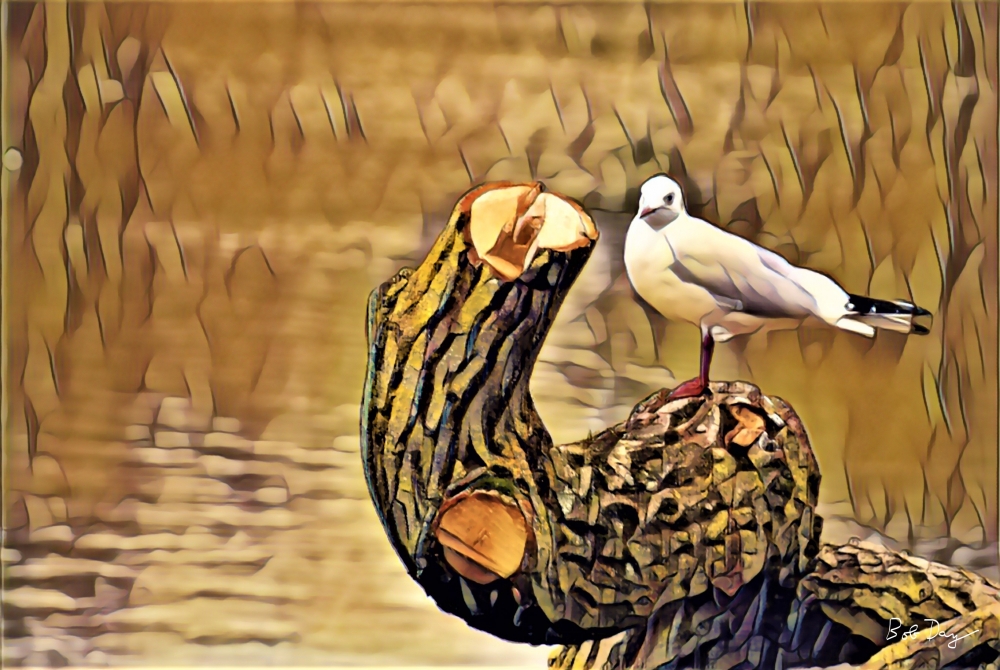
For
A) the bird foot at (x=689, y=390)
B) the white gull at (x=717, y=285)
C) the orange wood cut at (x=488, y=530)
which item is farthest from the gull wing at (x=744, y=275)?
the orange wood cut at (x=488, y=530)

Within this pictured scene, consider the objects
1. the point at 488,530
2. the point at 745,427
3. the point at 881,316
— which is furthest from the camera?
the point at 881,316

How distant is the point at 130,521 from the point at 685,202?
102cm

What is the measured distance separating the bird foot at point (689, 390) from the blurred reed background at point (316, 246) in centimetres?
4

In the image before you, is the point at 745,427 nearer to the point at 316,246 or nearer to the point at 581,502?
the point at 581,502

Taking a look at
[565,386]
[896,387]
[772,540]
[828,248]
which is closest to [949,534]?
[896,387]

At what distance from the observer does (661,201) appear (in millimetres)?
1319

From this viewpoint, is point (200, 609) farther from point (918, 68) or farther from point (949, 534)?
point (918, 68)

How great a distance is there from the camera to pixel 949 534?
4.54 feet

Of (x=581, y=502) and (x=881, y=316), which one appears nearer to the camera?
(x=581, y=502)

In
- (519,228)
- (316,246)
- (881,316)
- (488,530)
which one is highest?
(316,246)

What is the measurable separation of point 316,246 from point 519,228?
39 cm

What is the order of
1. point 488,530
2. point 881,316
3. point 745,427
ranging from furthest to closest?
1. point 881,316
2. point 745,427
3. point 488,530
